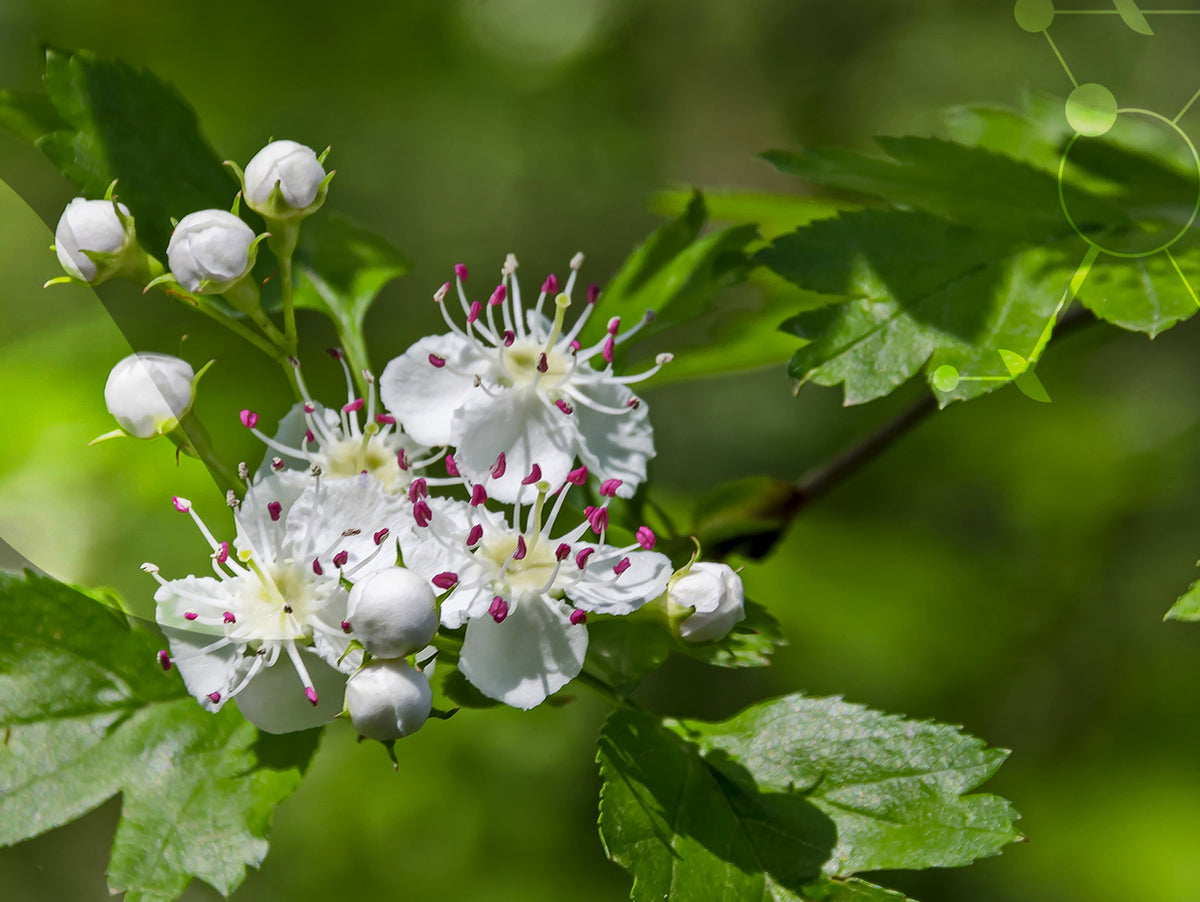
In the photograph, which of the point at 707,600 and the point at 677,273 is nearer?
the point at 707,600

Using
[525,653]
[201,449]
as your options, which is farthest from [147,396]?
[525,653]

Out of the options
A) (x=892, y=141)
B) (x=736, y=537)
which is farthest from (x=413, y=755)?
(x=892, y=141)

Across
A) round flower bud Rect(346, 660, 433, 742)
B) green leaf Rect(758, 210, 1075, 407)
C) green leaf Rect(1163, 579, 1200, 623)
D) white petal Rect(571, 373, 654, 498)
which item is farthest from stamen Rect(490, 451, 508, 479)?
green leaf Rect(1163, 579, 1200, 623)

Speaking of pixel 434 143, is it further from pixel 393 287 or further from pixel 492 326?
pixel 492 326

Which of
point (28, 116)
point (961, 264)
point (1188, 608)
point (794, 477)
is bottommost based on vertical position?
point (794, 477)

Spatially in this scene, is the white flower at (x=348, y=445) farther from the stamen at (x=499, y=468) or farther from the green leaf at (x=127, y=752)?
the green leaf at (x=127, y=752)

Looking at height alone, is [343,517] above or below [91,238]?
below

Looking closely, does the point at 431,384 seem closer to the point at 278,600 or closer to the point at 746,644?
the point at 278,600
